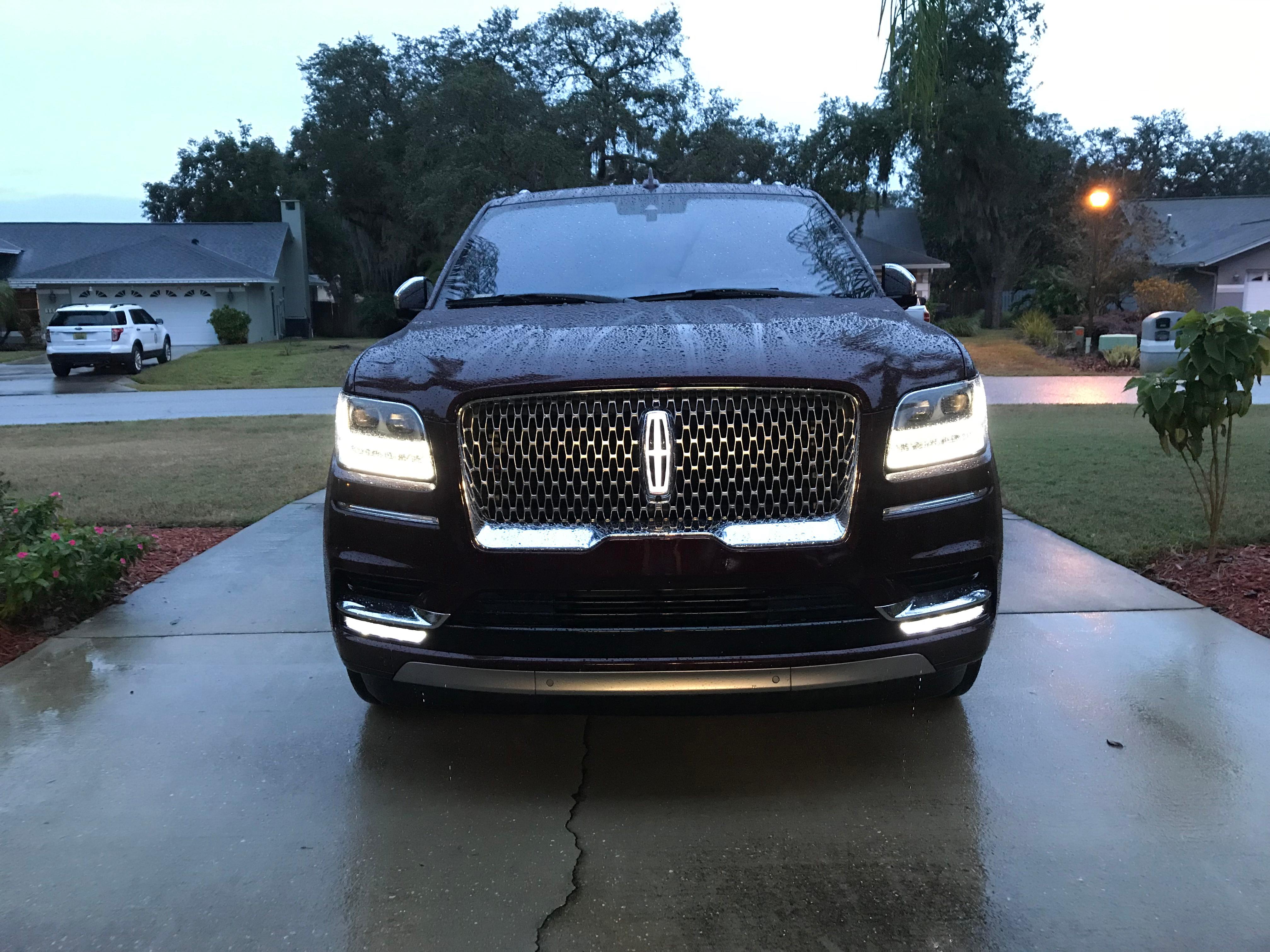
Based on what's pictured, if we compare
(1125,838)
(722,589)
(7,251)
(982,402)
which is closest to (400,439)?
(722,589)

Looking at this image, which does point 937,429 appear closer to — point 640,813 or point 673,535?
point 673,535

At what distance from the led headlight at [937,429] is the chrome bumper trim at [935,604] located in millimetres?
369

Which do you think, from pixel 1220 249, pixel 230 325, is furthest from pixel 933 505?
pixel 1220 249

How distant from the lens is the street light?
2383cm

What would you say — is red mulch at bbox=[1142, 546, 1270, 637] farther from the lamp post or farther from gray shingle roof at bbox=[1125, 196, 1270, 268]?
gray shingle roof at bbox=[1125, 196, 1270, 268]

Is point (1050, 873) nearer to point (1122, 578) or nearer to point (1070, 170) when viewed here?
point (1122, 578)

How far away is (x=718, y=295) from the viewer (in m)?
4.04

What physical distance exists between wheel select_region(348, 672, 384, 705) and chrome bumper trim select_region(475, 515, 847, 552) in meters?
1.01

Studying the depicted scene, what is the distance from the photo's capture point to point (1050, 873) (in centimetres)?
275

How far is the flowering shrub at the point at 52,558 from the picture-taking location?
4.68 m

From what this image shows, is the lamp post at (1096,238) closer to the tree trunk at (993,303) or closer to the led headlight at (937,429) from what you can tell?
the tree trunk at (993,303)

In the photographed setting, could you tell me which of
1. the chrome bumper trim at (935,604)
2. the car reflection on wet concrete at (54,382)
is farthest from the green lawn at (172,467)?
the car reflection on wet concrete at (54,382)

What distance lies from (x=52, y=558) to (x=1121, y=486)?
711 cm

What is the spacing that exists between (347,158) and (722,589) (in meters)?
56.0
